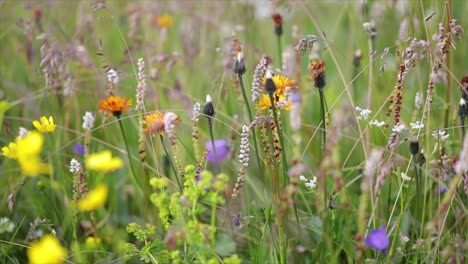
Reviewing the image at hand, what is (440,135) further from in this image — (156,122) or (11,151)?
(11,151)

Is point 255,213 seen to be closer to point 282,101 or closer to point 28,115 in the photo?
point 282,101

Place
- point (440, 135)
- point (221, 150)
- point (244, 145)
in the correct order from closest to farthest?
point (244, 145) → point (440, 135) → point (221, 150)

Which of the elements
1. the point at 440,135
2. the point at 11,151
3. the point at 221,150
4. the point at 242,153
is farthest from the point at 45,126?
the point at 440,135

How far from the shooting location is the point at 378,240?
4.41 ft

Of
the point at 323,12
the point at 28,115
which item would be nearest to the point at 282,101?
the point at 28,115

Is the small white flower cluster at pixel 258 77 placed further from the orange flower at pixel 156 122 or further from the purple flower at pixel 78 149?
the purple flower at pixel 78 149

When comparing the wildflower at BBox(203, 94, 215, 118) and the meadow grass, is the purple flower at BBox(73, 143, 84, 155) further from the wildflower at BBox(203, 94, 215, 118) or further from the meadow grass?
the wildflower at BBox(203, 94, 215, 118)

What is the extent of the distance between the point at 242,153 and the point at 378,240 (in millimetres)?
311

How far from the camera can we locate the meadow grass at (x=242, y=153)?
49.3 inches

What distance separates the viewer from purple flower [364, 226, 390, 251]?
4.38 feet

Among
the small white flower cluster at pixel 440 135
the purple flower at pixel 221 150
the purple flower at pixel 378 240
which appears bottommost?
the purple flower at pixel 378 240

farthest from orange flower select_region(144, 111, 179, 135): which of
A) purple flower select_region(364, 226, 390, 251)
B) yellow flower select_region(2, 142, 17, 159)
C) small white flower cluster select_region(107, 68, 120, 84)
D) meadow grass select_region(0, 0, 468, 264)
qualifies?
purple flower select_region(364, 226, 390, 251)

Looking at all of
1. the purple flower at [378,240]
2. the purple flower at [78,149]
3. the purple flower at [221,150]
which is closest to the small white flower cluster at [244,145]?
the purple flower at [378,240]

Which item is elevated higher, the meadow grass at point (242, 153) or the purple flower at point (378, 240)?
the meadow grass at point (242, 153)
